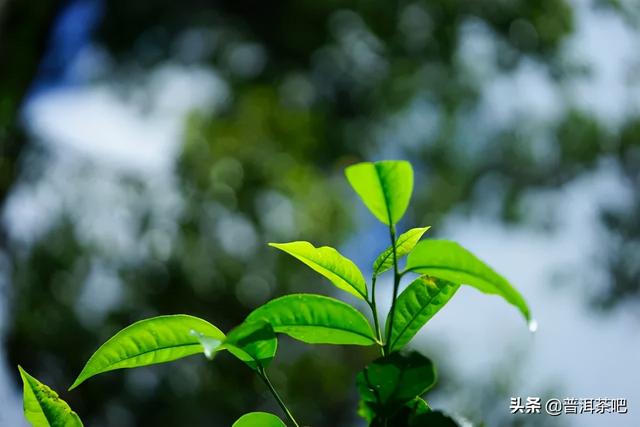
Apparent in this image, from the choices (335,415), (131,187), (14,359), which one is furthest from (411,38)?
(14,359)

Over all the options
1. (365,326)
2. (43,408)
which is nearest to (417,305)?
(365,326)

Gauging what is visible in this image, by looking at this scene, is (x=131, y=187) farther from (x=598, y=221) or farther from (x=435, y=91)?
(x=598, y=221)

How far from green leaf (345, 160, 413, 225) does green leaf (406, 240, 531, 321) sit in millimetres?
14

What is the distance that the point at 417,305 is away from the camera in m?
0.23

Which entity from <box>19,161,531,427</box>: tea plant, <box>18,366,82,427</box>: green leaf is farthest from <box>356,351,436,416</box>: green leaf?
<box>18,366,82,427</box>: green leaf

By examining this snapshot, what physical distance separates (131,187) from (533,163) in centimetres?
196

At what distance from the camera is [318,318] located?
222 mm

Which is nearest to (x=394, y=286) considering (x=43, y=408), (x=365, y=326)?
(x=365, y=326)

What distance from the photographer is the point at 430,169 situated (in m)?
3.67

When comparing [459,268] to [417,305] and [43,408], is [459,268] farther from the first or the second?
[43,408]

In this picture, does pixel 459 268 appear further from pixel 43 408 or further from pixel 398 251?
pixel 43 408

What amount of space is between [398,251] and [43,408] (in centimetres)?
13

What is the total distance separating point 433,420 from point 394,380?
0.05 ft

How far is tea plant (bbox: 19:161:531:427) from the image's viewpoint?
0.20 meters
